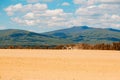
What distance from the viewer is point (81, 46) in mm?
83188

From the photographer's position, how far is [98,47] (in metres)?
81.8
